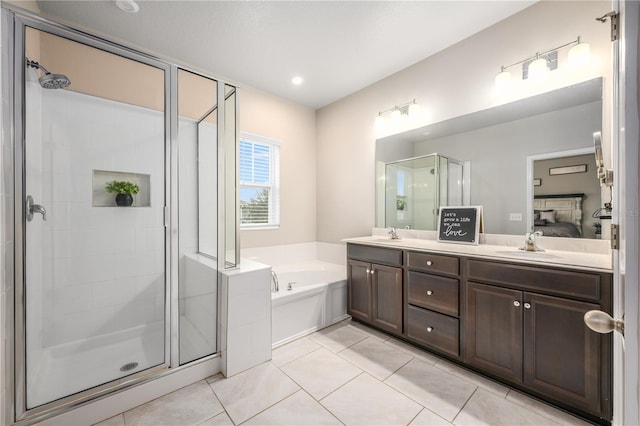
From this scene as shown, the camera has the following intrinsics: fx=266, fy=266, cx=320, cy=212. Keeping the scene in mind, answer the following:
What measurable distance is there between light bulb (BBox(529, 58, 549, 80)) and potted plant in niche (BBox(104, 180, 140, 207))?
133 inches

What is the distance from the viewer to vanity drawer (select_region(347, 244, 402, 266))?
2371 millimetres

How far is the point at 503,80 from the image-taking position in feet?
6.98

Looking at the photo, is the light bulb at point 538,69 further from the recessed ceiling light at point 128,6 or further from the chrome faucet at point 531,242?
the recessed ceiling light at point 128,6

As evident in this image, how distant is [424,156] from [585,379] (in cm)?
204

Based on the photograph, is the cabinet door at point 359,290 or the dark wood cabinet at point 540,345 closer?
the dark wood cabinet at point 540,345

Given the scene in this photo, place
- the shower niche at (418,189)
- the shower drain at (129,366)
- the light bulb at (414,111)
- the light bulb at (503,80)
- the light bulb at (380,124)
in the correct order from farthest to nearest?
the light bulb at (380,124)
the light bulb at (414,111)
the shower niche at (418,189)
the light bulb at (503,80)
the shower drain at (129,366)

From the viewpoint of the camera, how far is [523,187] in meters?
2.13

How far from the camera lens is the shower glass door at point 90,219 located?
1.57 metres

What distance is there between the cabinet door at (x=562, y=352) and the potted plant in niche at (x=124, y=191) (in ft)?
10.3

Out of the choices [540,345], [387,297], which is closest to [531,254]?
[540,345]

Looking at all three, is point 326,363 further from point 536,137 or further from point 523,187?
point 536,137

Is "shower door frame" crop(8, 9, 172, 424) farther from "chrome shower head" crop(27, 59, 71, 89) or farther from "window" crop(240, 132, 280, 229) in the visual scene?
"window" crop(240, 132, 280, 229)

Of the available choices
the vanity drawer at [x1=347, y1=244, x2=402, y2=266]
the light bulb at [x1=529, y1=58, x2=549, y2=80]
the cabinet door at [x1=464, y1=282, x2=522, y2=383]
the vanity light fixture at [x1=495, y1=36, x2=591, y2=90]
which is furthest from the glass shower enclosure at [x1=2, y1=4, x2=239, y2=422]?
the light bulb at [x1=529, y1=58, x2=549, y2=80]

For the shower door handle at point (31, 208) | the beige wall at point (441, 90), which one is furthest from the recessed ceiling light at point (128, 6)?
the beige wall at point (441, 90)
